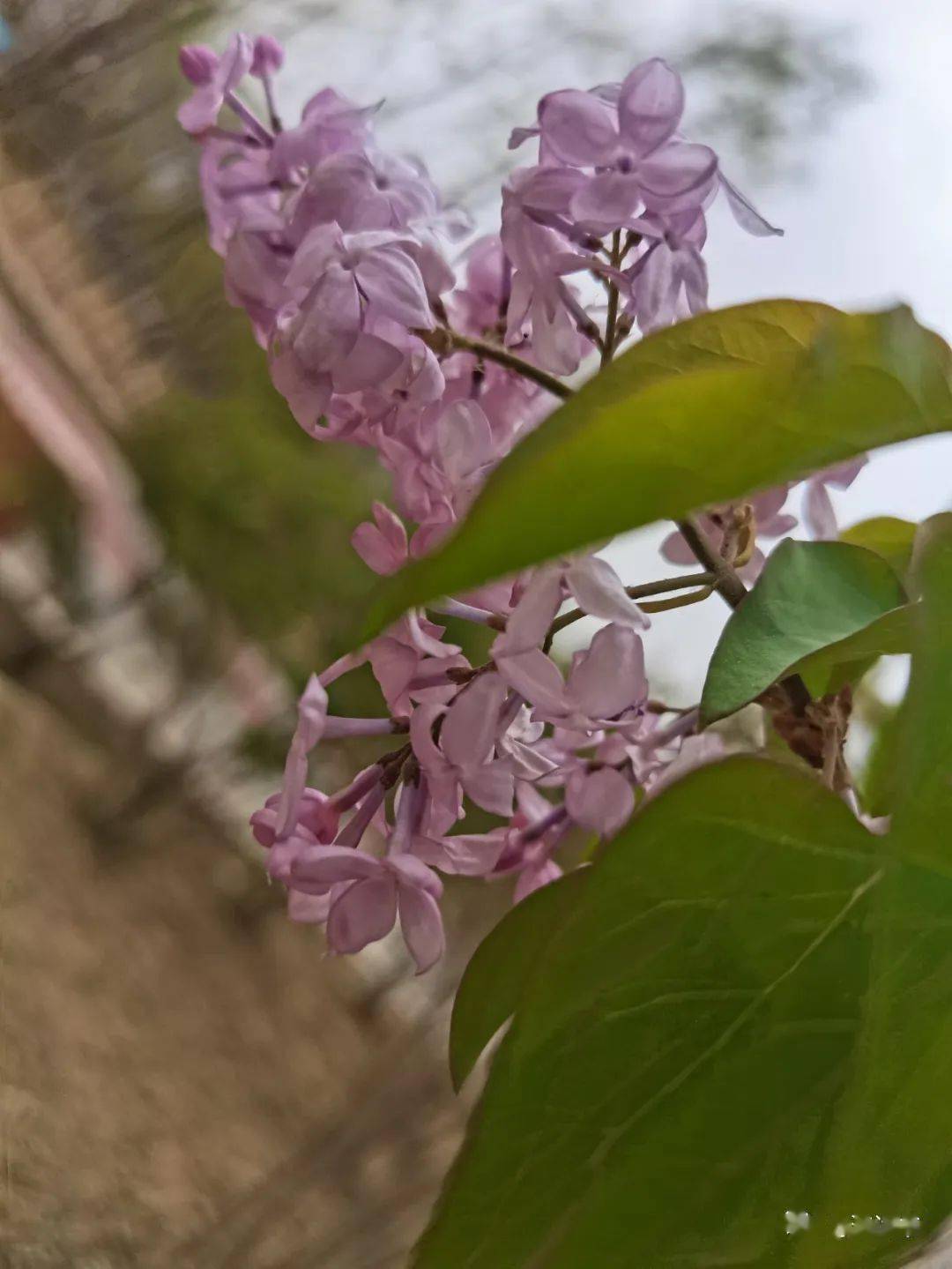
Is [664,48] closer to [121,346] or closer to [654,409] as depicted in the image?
[121,346]

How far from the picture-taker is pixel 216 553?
0.68m

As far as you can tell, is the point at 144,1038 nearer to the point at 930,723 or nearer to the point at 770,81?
the point at 930,723

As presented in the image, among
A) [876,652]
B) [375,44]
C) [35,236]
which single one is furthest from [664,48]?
[876,652]

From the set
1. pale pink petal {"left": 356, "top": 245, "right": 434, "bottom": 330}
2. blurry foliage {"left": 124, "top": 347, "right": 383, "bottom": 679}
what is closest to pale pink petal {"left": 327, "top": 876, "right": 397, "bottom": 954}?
pale pink petal {"left": 356, "top": 245, "right": 434, "bottom": 330}

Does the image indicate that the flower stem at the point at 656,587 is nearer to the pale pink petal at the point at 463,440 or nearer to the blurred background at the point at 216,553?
the pale pink petal at the point at 463,440

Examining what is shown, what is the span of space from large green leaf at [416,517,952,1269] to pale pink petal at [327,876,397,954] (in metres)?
0.05

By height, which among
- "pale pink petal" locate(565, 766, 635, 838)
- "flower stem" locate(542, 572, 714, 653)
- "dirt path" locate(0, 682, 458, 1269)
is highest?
"flower stem" locate(542, 572, 714, 653)

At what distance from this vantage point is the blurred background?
49cm

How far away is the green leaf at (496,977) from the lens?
0.19m

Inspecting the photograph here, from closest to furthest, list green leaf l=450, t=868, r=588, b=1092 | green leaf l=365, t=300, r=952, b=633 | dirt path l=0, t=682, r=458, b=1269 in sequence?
green leaf l=365, t=300, r=952, b=633
green leaf l=450, t=868, r=588, b=1092
dirt path l=0, t=682, r=458, b=1269

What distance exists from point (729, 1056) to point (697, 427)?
0.30 feet

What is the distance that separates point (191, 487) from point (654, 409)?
0.60 metres

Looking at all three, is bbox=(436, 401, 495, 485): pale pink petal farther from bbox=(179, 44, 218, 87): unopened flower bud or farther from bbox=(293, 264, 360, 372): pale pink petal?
bbox=(179, 44, 218, 87): unopened flower bud

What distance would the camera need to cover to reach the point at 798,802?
0.14 m
